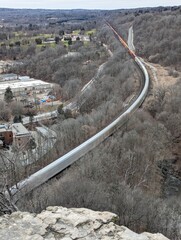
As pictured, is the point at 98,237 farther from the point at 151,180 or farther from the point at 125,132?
the point at 125,132

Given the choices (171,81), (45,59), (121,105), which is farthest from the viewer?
(45,59)

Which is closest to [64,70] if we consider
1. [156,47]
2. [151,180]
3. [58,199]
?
[156,47]

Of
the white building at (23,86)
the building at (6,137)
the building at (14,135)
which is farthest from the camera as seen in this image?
the white building at (23,86)

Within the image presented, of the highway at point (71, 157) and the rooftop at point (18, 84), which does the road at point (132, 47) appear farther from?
the rooftop at point (18, 84)

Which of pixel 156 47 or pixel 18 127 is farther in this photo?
pixel 156 47

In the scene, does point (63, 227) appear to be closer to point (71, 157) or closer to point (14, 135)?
point (71, 157)

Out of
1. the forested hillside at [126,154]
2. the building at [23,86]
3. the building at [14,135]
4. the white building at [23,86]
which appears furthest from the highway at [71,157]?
the white building at [23,86]

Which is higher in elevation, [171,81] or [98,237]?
[98,237]

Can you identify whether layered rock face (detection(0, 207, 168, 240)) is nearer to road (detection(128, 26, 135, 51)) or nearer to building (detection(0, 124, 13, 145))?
building (detection(0, 124, 13, 145))
